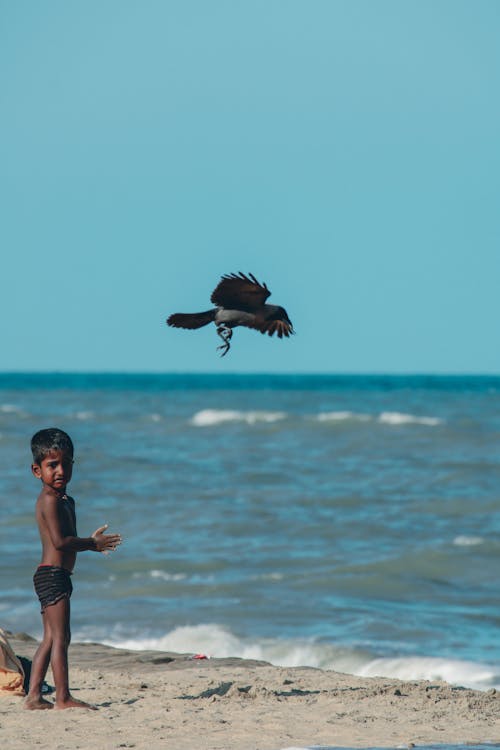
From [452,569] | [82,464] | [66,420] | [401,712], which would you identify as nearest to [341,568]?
[452,569]

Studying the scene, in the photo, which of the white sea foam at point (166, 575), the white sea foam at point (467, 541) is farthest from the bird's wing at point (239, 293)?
the white sea foam at point (467, 541)

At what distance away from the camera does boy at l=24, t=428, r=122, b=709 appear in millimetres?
5625

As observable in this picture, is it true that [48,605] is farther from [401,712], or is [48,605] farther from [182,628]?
[182,628]

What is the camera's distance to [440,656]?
877 cm

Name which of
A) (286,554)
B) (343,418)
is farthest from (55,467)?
(343,418)

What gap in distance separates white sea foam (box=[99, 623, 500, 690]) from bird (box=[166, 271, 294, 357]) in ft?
12.6

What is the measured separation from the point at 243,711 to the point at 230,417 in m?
34.0

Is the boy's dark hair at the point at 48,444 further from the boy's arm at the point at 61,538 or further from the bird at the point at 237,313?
the bird at the point at 237,313

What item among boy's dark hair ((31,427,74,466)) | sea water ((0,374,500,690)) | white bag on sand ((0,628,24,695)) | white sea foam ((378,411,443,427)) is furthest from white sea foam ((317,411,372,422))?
boy's dark hair ((31,427,74,466))

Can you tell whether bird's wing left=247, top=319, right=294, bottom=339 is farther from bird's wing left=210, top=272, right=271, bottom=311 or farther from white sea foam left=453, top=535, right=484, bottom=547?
white sea foam left=453, top=535, right=484, bottom=547

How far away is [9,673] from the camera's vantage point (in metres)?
6.35

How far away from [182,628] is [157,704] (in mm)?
3502

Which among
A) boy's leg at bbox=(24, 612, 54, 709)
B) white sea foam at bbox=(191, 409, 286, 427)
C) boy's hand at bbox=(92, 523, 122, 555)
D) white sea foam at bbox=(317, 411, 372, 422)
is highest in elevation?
boy's hand at bbox=(92, 523, 122, 555)

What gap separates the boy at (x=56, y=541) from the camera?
5.62 metres
